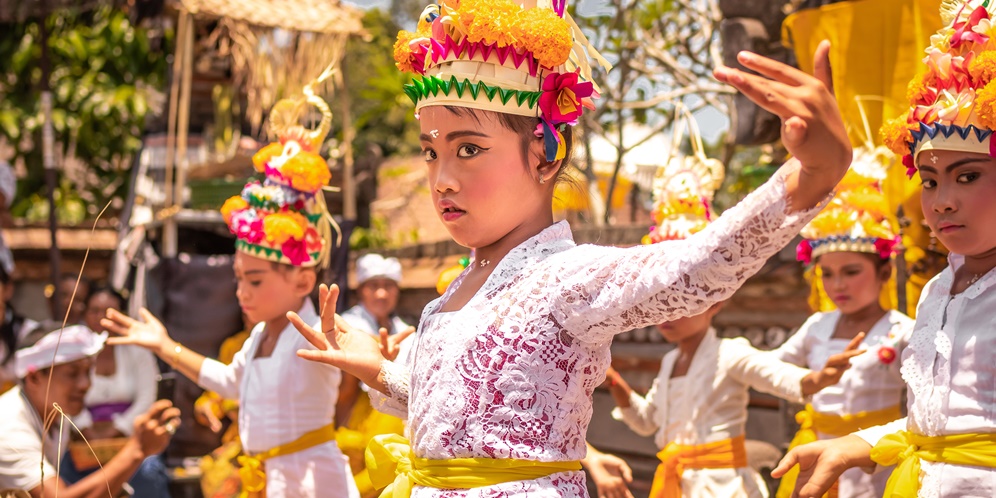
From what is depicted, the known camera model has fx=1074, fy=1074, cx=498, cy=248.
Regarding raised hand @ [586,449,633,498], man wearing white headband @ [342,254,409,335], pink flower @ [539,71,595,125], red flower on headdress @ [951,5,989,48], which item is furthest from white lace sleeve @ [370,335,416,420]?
man wearing white headband @ [342,254,409,335]

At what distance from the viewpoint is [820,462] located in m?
2.43

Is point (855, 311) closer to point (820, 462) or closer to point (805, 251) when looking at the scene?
point (805, 251)

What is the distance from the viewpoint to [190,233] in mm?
8266

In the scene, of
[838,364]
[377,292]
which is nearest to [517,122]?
[838,364]

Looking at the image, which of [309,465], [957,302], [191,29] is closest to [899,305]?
[957,302]

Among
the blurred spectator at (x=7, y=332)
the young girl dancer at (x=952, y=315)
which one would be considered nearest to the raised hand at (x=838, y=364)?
the young girl dancer at (x=952, y=315)

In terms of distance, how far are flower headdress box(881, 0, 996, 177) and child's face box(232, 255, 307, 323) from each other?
2.36 m

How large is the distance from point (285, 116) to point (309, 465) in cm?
144

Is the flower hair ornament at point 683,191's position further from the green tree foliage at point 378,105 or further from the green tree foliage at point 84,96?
the green tree foliage at point 84,96

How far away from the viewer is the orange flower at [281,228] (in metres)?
4.16

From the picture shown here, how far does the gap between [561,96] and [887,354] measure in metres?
1.95

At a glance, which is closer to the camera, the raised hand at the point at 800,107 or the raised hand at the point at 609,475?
the raised hand at the point at 800,107

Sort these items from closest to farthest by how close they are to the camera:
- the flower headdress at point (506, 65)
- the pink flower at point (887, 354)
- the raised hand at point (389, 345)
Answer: the flower headdress at point (506, 65) → the raised hand at point (389, 345) → the pink flower at point (887, 354)

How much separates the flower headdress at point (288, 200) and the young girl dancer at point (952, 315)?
2324 millimetres
